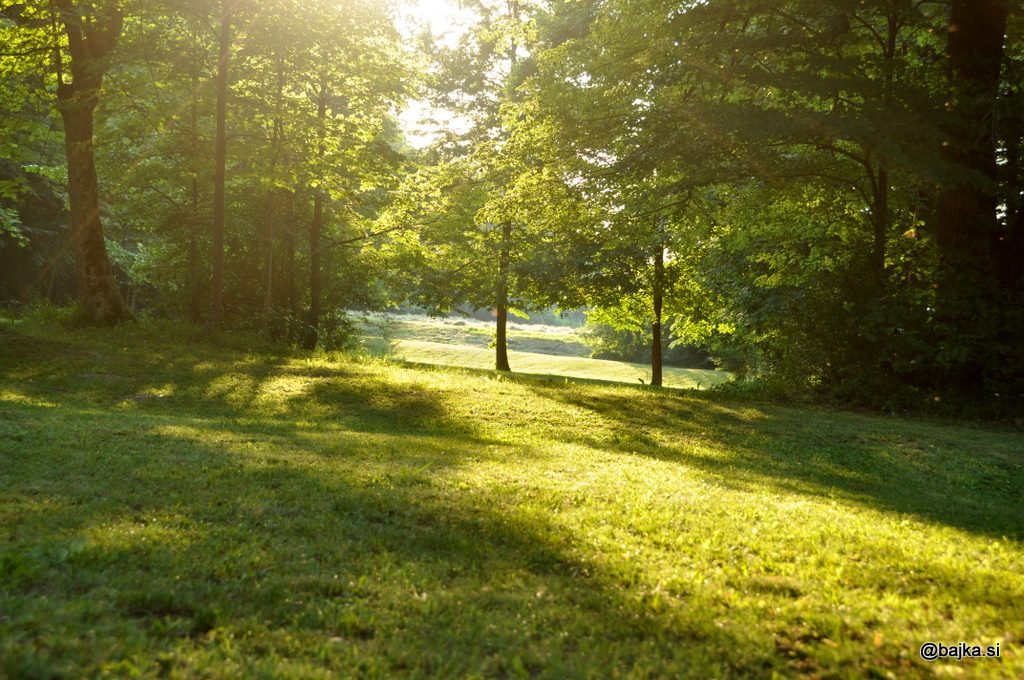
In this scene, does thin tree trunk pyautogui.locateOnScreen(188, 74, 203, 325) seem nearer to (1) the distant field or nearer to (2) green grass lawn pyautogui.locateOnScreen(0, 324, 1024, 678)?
(2) green grass lawn pyautogui.locateOnScreen(0, 324, 1024, 678)

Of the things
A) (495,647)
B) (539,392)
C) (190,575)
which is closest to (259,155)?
(539,392)

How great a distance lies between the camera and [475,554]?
5.10 m

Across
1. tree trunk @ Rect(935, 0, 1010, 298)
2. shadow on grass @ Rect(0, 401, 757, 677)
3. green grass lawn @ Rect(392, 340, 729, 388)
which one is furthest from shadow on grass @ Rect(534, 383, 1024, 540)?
green grass lawn @ Rect(392, 340, 729, 388)

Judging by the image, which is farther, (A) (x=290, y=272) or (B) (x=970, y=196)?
(A) (x=290, y=272)

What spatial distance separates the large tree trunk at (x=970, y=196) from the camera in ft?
46.8

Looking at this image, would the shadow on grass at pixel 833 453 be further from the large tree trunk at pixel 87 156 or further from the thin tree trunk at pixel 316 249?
the large tree trunk at pixel 87 156

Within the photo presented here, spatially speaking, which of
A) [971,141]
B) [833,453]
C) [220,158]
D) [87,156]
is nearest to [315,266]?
[220,158]

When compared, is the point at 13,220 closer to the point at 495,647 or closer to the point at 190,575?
the point at 190,575

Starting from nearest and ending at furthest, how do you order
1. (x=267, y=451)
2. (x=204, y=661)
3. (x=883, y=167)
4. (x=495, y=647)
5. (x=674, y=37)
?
(x=204, y=661), (x=495, y=647), (x=267, y=451), (x=674, y=37), (x=883, y=167)

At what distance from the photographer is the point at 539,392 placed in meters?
15.7

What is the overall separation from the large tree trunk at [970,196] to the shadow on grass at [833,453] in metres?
2.73

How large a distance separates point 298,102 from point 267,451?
41.6ft

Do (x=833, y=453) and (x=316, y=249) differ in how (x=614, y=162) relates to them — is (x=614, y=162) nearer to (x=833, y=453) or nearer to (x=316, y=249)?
(x=833, y=453)

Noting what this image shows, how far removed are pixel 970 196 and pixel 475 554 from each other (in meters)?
15.3
